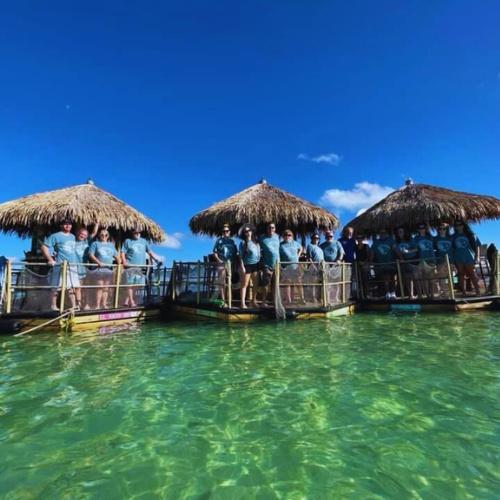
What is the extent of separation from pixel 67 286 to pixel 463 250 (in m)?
10.4

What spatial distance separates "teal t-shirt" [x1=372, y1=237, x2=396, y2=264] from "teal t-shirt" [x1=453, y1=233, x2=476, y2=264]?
1.66 meters

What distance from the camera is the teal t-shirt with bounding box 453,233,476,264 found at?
9242 mm

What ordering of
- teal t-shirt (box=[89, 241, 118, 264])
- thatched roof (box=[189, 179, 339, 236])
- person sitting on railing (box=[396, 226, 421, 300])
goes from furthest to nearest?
thatched roof (box=[189, 179, 339, 236]) → person sitting on railing (box=[396, 226, 421, 300]) → teal t-shirt (box=[89, 241, 118, 264])

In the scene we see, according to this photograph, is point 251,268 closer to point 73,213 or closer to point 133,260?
point 133,260

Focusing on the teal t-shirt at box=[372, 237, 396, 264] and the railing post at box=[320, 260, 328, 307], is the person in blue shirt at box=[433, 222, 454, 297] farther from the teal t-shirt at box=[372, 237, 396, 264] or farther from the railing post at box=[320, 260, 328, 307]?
the railing post at box=[320, 260, 328, 307]

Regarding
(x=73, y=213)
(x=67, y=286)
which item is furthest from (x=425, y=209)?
(x=73, y=213)

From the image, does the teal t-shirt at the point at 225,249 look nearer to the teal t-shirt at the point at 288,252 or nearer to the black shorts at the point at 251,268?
the black shorts at the point at 251,268

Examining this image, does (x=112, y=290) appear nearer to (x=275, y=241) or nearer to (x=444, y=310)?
(x=275, y=241)

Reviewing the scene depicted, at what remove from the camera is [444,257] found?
354 inches

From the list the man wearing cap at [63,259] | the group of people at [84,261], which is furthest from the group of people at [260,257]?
the man wearing cap at [63,259]

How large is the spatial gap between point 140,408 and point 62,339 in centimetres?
396

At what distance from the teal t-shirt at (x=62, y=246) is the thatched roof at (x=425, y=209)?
10.4 meters

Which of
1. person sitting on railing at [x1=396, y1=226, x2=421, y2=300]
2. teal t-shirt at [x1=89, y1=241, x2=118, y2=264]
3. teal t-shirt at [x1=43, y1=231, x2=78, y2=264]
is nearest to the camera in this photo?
teal t-shirt at [x1=43, y1=231, x2=78, y2=264]

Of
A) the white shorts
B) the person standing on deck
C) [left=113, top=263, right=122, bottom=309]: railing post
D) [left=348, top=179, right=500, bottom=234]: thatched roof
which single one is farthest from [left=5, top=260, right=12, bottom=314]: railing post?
[left=348, top=179, right=500, bottom=234]: thatched roof
